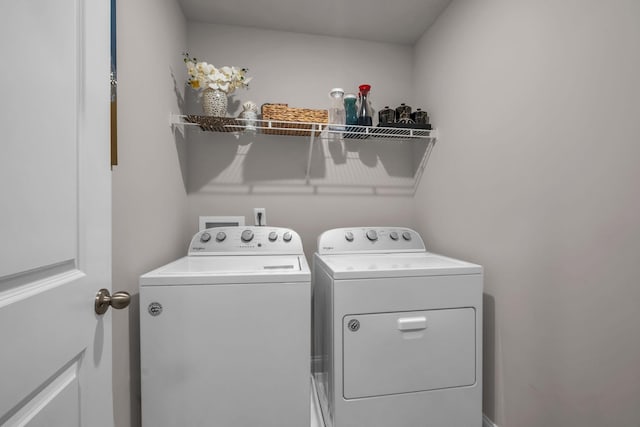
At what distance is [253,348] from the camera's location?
1065mm

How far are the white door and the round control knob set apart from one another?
0.90m

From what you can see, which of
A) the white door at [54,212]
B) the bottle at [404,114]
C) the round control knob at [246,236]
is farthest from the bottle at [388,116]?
the white door at [54,212]

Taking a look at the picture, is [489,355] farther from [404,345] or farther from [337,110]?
[337,110]

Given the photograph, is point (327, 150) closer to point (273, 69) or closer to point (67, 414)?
point (273, 69)

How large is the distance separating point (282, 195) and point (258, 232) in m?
0.41

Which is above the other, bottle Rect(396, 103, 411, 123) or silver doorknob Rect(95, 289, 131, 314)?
bottle Rect(396, 103, 411, 123)

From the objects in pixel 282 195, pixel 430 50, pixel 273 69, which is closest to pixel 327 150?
pixel 282 195

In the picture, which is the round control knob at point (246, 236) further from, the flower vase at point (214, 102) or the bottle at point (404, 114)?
the bottle at point (404, 114)

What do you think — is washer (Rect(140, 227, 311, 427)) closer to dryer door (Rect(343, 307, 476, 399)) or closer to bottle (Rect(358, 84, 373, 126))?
dryer door (Rect(343, 307, 476, 399))

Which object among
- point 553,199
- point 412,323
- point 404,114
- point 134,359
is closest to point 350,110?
point 404,114

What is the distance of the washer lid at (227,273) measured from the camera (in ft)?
3.39

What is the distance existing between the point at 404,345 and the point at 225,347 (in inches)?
29.1

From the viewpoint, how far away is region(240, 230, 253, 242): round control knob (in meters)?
1.59

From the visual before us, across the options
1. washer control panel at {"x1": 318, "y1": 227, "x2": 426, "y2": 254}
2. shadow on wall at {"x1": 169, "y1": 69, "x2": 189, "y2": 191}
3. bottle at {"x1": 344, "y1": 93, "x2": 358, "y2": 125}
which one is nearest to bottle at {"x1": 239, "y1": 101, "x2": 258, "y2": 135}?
shadow on wall at {"x1": 169, "y1": 69, "x2": 189, "y2": 191}
